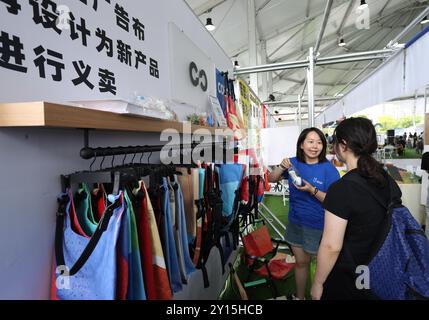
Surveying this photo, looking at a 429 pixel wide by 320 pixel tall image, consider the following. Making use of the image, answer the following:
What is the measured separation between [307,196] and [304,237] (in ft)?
1.00

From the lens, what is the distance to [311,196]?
5.93 feet

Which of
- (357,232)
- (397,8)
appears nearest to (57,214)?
(357,232)

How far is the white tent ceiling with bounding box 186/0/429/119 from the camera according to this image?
5004 millimetres

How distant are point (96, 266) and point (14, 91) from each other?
55cm

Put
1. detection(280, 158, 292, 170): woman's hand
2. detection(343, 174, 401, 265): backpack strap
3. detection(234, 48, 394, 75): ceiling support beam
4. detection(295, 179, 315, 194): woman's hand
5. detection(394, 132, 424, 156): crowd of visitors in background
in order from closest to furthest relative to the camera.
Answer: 1. detection(343, 174, 401, 265): backpack strap
2. detection(295, 179, 315, 194): woman's hand
3. detection(280, 158, 292, 170): woman's hand
4. detection(234, 48, 394, 75): ceiling support beam
5. detection(394, 132, 424, 156): crowd of visitors in background

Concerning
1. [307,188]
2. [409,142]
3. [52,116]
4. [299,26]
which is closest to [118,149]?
[52,116]

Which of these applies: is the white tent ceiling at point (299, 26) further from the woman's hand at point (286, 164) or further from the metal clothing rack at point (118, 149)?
the metal clothing rack at point (118, 149)

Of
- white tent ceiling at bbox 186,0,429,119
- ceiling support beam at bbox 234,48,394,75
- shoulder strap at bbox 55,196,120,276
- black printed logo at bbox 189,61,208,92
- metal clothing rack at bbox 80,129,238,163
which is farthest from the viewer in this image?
white tent ceiling at bbox 186,0,429,119

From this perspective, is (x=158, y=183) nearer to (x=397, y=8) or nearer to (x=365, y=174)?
(x=365, y=174)

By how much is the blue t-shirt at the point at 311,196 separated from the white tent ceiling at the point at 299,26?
8.13ft

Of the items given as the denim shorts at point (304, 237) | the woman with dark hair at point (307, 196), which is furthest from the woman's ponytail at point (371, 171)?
the denim shorts at point (304, 237)

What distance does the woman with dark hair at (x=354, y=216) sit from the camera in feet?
3.37

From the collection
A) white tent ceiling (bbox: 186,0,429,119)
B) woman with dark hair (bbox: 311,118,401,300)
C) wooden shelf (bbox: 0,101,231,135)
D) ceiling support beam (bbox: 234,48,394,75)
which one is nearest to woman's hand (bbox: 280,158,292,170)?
woman with dark hair (bbox: 311,118,401,300)

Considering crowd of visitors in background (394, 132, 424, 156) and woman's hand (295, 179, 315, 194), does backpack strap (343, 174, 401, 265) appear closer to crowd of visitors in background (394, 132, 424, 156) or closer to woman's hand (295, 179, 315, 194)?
woman's hand (295, 179, 315, 194)
